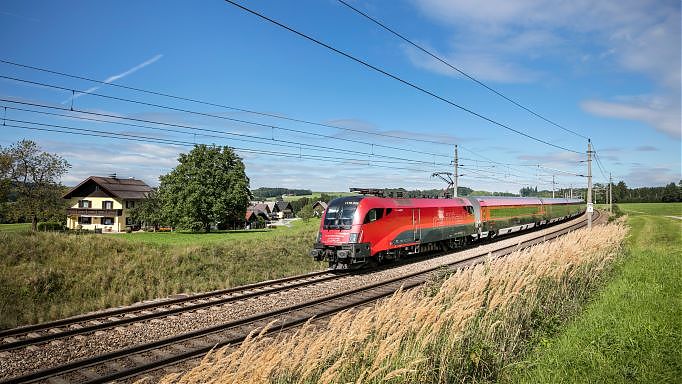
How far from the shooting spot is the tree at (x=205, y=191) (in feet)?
171

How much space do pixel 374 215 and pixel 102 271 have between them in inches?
426

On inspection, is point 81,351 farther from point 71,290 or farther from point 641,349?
point 641,349

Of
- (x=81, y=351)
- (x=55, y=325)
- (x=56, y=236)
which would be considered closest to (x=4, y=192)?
(x=56, y=236)

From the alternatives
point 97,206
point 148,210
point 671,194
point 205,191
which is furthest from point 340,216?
A: point 671,194

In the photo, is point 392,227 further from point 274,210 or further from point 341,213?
point 274,210

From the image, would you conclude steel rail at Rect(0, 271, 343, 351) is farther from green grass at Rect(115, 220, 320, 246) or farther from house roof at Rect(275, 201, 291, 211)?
house roof at Rect(275, 201, 291, 211)

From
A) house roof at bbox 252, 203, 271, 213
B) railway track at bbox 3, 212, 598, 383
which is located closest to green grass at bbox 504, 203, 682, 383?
railway track at bbox 3, 212, 598, 383

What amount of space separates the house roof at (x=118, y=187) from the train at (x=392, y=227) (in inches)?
2071

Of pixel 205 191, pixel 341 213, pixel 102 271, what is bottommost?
pixel 102 271

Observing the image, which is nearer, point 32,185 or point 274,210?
point 32,185

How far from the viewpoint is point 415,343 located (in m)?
5.43

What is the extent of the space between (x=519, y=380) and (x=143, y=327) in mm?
8986

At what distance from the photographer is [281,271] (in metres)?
19.6

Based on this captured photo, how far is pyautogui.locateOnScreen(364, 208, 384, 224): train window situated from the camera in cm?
1859
